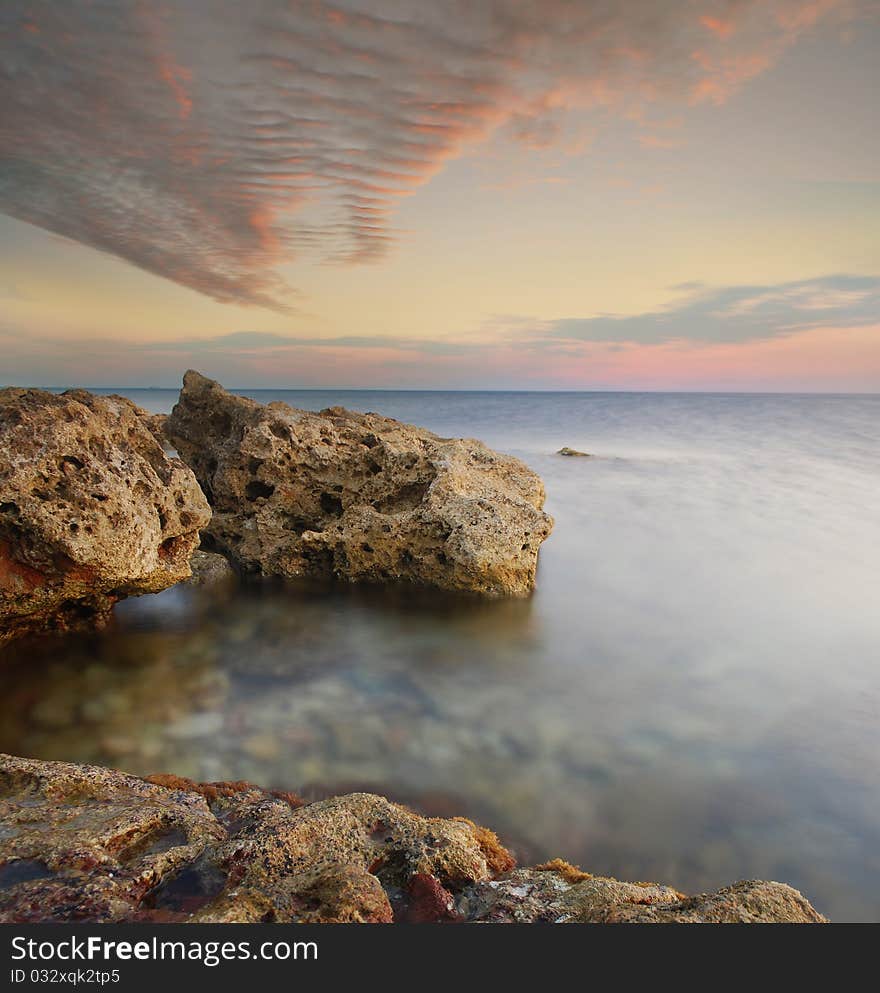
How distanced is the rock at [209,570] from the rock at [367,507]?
208 millimetres

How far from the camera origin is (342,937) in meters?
2.27

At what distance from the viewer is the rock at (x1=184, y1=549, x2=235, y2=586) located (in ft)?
28.9

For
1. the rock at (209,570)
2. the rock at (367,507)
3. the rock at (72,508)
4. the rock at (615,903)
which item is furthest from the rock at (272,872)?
the rock at (209,570)

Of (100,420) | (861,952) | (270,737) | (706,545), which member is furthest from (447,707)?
(706,545)

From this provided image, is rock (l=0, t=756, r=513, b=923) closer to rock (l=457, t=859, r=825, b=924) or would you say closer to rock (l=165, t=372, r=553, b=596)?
rock (l=457, t=859, r=825, b=924)

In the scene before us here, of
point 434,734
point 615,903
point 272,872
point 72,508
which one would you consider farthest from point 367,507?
point 615,903

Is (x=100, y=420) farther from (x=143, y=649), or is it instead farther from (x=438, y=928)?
(x=438, y=928)

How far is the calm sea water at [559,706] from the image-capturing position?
4.53 meters

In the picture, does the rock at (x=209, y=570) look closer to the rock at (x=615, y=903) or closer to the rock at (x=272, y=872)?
the rock at (x=272, y=872)

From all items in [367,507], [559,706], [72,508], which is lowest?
[559,706]

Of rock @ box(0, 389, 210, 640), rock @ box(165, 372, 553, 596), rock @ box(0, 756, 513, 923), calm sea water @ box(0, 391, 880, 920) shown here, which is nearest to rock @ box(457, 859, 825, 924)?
rock @ box(0, 756, 513, 923)

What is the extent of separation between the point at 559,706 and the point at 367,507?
13.1 ft

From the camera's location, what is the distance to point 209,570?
895 centimetres

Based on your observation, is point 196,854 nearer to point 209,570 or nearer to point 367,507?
point 367,507
